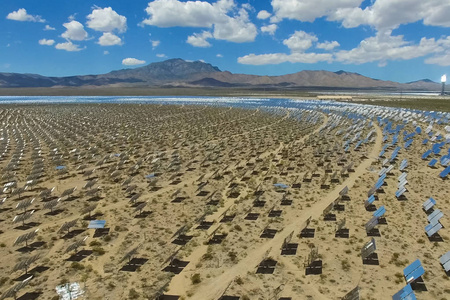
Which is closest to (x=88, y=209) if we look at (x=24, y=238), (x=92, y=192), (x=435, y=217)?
(x=92, y=192)

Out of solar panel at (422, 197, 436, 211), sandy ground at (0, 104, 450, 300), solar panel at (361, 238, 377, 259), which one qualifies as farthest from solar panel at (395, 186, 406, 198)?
solar panel at (361, 238, 377, 259)

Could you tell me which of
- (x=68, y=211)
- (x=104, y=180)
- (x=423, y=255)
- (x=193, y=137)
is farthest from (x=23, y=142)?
(x=423, y=255)

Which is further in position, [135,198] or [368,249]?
[135,198]

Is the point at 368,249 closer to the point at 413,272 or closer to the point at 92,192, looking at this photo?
the point at 413,272

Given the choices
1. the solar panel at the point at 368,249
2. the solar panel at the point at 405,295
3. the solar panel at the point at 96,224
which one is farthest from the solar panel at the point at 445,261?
the solar panel at the point at 96,224

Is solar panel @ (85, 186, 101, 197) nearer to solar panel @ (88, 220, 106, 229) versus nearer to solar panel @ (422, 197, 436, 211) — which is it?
solar panel @ (88, 220, 106, 229)

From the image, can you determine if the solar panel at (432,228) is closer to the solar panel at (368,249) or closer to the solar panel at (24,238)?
the solar panel at (368,249)
